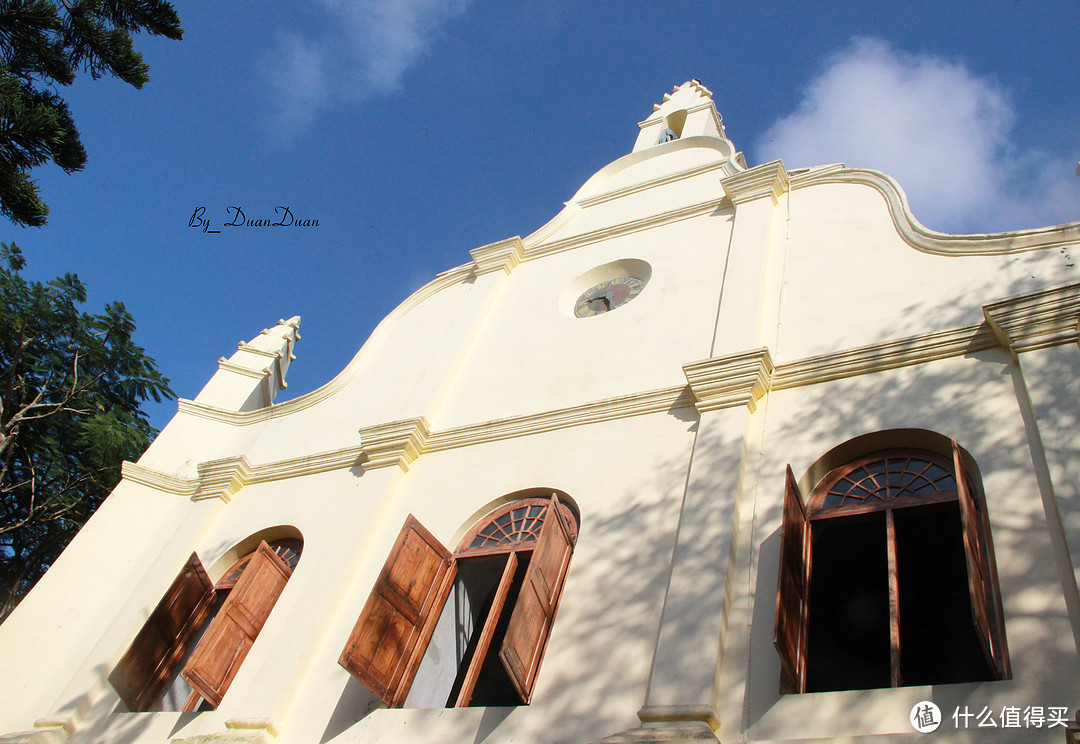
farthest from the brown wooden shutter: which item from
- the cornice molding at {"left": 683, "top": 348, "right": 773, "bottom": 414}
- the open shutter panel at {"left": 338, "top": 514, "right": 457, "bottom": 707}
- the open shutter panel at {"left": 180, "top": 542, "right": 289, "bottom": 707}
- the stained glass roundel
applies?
the stained glass roundel

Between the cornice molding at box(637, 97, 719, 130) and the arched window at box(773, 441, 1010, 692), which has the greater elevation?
the cornice molding at box(637, 97, 719, 130)

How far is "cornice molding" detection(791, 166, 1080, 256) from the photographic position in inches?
308

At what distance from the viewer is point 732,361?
775 centimetres

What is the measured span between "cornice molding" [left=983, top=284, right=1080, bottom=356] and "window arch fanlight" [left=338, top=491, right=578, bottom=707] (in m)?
3.97

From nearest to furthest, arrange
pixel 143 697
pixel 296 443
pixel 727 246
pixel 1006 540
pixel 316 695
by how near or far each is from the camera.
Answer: pixel 1006 540 → pixel 316 695 → pixel 143 697 → pixel 727 246 → pixel 296 443

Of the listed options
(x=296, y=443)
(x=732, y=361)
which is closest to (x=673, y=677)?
(x=732, y=361)

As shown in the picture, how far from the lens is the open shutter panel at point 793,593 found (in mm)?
5488

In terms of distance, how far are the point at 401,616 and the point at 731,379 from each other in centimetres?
357

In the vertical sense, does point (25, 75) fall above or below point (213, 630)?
above

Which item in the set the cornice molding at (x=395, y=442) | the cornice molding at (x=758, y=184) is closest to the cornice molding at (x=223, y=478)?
the cornice molding at (x=395, y=442)

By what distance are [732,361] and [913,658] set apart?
11.7ft

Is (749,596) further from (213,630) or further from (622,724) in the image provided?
(213,630)

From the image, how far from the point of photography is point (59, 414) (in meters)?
14.8

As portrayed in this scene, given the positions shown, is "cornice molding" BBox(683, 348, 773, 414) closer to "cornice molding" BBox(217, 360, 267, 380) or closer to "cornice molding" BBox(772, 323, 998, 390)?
"cornice molding" BBox(772, 323, 998, 390)
